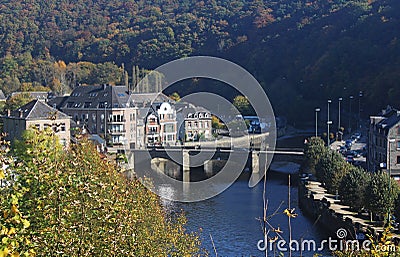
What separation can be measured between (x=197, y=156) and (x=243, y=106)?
37.1 ft

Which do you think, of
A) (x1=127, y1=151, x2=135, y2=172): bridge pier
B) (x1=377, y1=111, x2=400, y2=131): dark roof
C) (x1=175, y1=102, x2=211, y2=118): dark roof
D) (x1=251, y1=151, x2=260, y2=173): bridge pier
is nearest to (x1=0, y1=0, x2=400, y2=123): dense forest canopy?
(x1=175, y1=102, x2=211, y2=118): dark roof

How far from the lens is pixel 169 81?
46.9m

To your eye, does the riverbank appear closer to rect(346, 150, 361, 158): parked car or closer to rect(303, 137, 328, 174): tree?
rect(303, 137, 328, 174): tree

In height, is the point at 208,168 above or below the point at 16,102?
below

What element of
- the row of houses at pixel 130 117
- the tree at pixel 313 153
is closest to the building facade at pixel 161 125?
the row of houses at pixel 130 117

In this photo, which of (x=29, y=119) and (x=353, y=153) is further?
(x=353, y=153)

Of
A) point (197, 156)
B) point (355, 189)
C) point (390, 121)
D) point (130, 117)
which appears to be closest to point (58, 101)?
point (130, 117)

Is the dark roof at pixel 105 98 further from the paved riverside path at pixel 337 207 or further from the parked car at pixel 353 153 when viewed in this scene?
the paved riverside path at pixel 337 207

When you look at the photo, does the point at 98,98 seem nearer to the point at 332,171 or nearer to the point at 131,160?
the point at 131,160

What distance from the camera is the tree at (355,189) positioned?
15633 millimetres

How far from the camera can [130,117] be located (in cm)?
2989

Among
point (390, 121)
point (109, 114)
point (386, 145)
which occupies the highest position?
point (109, 114)

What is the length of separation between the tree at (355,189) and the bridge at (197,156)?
387 inches

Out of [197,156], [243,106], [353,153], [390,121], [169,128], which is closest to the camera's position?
[390,121]
